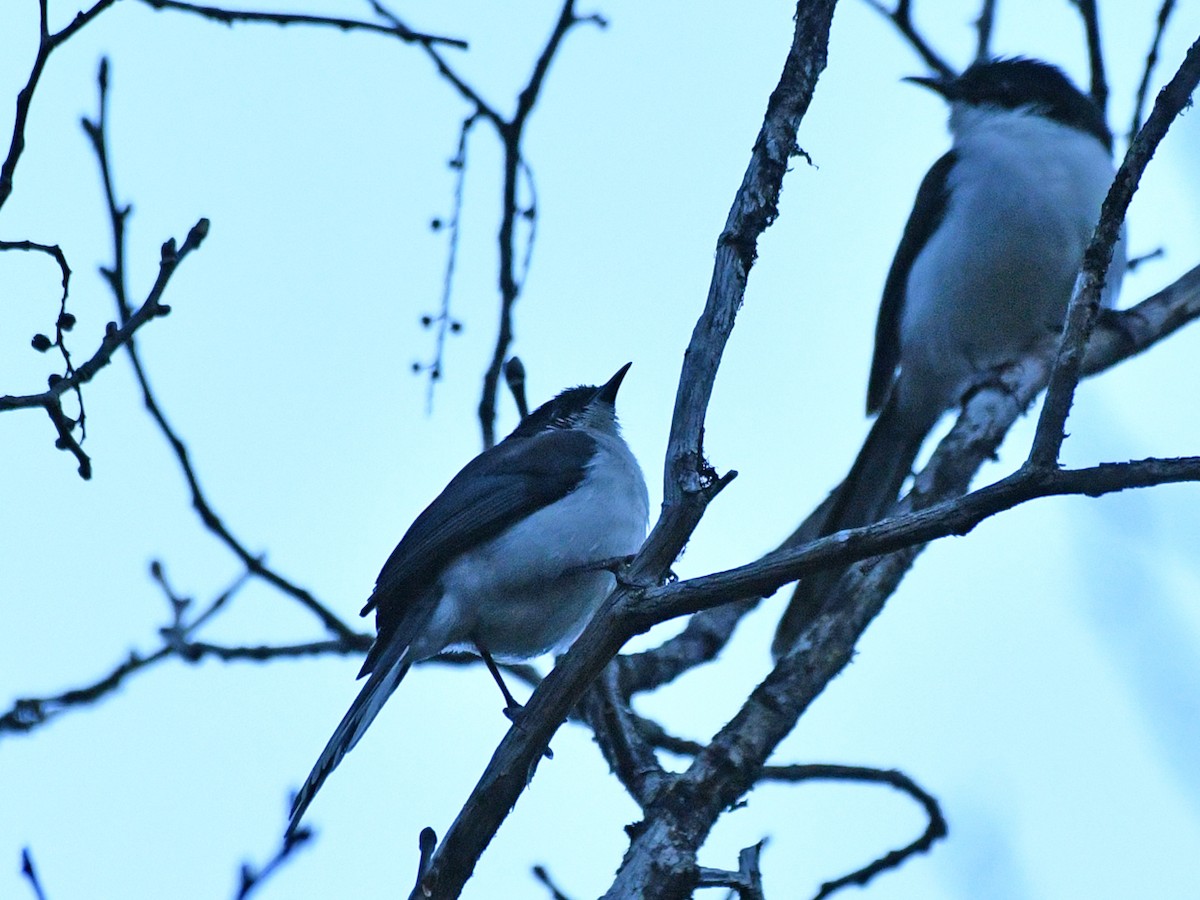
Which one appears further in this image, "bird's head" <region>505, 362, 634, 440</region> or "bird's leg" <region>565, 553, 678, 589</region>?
"bird's head" <region>505, 362, 634, 440</region>

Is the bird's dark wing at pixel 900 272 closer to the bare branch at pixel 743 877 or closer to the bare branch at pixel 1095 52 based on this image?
the bare branch at pixel 1095 52

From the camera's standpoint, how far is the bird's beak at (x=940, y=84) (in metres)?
8.00

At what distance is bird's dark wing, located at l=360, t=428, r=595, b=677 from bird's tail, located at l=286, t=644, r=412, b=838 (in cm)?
17

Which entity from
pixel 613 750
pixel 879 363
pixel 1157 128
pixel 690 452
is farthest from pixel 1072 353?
pixel 879 363

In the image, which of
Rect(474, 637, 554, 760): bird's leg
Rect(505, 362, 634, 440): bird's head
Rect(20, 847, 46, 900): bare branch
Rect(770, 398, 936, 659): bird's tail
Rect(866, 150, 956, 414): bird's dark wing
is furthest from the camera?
Rect(866, 150, 956, 414): bird's dark wing

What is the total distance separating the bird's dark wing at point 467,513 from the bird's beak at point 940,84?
352 cm

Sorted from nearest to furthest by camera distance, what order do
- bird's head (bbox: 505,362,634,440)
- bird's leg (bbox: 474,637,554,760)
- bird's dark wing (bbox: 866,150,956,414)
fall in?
bird's leg (bbox: 474,637,554,760) < bird's head (bbox: 505,362,634,440) < bird's dark wing (bbox: 866,150,956,414)

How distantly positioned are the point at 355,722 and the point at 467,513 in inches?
43.3

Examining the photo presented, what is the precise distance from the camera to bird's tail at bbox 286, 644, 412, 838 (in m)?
4.11

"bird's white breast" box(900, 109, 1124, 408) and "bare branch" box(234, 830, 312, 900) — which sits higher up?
"bird's white breast" box(900, 109, 1124, 408)

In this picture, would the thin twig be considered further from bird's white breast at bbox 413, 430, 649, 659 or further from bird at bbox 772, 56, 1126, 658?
bird at bbox 772, 56, 1126, 658

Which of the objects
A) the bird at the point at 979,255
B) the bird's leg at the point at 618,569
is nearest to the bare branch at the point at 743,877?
the bird's leg at the point at 618,569

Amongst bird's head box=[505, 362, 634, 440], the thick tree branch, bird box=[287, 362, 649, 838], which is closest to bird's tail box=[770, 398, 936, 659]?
bird's head box=[505, 362, 634, 440]

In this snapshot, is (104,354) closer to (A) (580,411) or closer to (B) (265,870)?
(B) (265,870)
